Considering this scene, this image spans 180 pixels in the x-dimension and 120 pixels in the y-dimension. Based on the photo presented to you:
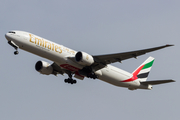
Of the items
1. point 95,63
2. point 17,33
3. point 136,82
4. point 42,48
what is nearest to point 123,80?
point 136,82

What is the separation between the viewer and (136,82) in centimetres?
4206

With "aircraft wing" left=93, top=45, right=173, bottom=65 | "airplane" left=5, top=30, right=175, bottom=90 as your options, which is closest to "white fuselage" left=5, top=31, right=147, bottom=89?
"airplane" left=5, top=30, right=175, bottom=90

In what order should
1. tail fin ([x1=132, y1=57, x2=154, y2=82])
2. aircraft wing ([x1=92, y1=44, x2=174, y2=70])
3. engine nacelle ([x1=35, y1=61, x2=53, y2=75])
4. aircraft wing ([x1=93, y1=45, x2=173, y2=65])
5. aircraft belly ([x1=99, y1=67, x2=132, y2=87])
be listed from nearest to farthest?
1. aircraft wing ([x1=93, y1=45, x2=173, y2=65])
2. aircraft wing ([x1=92, y1=44, x2=174, y2=70])
3. aircraft belly ([x1=99, y1=67, x2=132, y2=87])
4. engine nacelle ([x1=35, y1=61, x2=53, y2=75])
5. tail fin ([x1=132, y1=57, x2=154, y2=82])

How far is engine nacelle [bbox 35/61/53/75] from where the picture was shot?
40625 millimetres

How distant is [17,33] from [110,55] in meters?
11.0

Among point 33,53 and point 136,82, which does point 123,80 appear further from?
point 33,53

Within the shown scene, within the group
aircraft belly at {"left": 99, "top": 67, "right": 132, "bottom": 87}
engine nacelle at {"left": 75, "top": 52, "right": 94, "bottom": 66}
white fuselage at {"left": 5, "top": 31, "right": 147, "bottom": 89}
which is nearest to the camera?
white fuselage at {"left": 5, "top": 31, "right": 147, "bottom": 89}

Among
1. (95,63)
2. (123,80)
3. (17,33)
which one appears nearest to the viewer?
(17,33)

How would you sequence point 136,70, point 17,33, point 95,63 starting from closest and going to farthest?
point 17,33 → point 95,63 → point 136,70

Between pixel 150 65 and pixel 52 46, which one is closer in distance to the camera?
pixel 52 46

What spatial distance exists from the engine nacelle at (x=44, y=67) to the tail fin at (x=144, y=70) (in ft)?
39.6

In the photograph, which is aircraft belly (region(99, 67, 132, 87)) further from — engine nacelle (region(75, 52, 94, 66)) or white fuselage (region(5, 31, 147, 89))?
engine nacelle (region(75, 52, 94, 66))

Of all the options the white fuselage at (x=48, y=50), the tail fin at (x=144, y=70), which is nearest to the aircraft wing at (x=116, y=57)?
the white fuselage at (x=48, y=50)


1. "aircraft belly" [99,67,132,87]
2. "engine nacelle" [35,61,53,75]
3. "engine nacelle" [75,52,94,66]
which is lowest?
"aircraft belly" [99,67,132,87]
